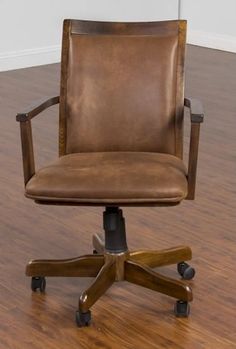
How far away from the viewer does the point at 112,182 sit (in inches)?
96.7

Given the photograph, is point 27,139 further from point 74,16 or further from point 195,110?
point 74,16

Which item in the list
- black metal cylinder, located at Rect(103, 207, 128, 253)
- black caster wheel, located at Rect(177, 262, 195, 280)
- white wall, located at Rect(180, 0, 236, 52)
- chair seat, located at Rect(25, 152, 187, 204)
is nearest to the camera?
chair seat, located at Rect(25, 152, 187, 204)

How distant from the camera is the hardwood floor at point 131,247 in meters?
2.55

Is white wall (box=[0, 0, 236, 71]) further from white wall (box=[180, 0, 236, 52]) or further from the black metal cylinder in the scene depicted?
the black metal cylinder

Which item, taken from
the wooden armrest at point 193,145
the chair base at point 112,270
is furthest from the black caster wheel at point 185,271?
the wooden armrest at point 193,145

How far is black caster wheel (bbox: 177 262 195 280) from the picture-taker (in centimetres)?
288

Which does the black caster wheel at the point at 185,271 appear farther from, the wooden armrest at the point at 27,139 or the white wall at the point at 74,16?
the white wall at the point at 74,16

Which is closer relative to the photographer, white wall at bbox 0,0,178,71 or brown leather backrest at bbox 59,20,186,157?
brown leather backrest at bbox 59,20,186,157

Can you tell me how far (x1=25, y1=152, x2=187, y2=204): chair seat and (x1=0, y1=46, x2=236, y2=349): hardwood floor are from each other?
0.46 metres

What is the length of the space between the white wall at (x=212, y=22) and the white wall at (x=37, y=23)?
678 mm

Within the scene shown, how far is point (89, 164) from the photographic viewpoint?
104 inches

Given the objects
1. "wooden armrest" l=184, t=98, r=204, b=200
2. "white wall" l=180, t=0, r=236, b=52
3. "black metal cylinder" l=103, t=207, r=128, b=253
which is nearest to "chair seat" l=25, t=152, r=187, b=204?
"wooden armrest" l=184, t=98, r=204, b=200

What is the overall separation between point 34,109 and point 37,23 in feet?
13.2

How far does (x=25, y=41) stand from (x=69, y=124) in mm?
3856
